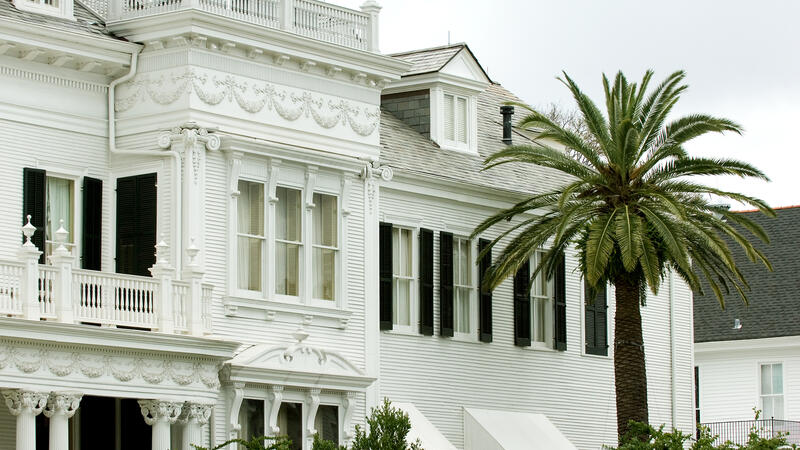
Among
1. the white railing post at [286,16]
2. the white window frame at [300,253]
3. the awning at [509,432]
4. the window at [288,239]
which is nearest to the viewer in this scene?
the white window frame at [300,253]

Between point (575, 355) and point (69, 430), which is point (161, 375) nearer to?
point (69, 430)

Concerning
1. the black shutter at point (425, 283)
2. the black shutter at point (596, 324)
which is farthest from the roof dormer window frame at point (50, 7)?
the black shutter at point (596, 324)

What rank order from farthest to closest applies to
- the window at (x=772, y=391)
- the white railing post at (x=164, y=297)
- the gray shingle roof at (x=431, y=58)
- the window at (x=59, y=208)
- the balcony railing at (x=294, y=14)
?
the window at (x=772, y=391), the gray shingle roof at (x=431, y=58), the balcony railing at (x=294, y=14), the window at (x=59, y=208), the white railing post at (x=164, y=297)

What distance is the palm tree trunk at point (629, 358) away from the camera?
139 feet

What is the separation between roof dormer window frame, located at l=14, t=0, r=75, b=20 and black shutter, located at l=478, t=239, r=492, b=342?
11.1 metres

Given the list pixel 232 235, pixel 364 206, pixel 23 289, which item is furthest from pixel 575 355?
pixel 23 289

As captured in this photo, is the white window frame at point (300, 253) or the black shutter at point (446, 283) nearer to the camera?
the white window frame at point (300, 253)

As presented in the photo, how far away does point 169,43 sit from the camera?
36.6m

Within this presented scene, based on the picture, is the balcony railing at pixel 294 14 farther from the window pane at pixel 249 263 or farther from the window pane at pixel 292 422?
the window pane at pixel 292 422

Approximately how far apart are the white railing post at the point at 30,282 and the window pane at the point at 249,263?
5841mm

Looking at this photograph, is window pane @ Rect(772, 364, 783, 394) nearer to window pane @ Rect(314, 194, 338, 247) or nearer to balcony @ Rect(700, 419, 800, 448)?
balcony @ Rect(700, 419, 800, 448)

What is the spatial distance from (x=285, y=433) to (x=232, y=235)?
3.85 m

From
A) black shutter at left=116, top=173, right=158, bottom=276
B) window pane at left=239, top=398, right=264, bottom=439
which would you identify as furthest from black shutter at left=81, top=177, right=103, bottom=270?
window pane at left=239, top=398, right=264, bottom=439

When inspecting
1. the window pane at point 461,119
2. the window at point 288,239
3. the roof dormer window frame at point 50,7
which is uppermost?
the roof dormer window frame at point 50,7
